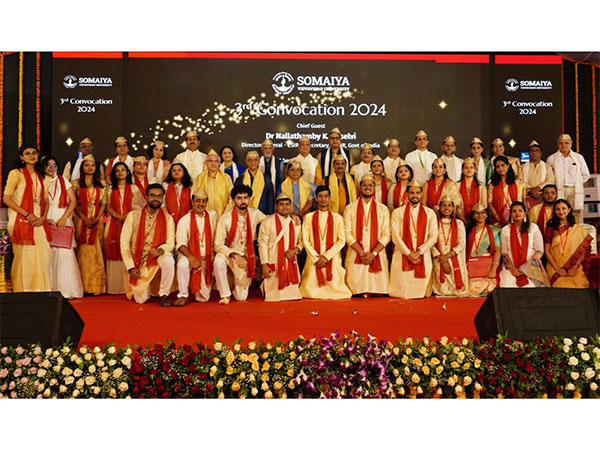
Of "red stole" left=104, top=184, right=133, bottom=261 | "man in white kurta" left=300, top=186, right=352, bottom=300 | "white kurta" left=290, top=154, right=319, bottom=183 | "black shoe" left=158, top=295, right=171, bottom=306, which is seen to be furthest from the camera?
"white kurta" left=290, top=154, right=319, bottom=183

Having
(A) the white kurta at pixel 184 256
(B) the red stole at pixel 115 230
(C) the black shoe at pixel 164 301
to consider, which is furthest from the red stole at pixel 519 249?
(B) the red stole at pixel 115 230

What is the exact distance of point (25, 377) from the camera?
3.58 m

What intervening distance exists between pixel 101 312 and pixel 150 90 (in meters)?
2.89

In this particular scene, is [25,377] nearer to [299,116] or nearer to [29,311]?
[29,311]

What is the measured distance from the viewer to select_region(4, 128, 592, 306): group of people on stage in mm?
5895

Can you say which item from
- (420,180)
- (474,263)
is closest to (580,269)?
(474,263)

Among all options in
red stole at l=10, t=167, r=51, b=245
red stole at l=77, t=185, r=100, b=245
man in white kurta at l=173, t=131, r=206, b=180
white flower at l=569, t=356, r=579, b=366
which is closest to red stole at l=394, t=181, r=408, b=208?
man in white kurta at l=173, t=131, r=206, b=180

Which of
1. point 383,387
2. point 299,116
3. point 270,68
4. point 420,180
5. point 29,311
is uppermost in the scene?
point 270,68

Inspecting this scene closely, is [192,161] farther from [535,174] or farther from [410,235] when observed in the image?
[535,174]

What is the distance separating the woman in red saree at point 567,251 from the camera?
5.92 meters

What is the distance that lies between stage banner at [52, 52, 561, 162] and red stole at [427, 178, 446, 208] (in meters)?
0.76

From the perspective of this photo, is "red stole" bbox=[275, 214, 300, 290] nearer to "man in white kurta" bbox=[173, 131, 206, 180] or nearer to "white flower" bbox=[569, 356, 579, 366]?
"man in white kurta" bbox=[173, 131, 206, 180]

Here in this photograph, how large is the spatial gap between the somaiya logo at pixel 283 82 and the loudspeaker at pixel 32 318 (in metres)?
3.93

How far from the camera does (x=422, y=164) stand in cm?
689
